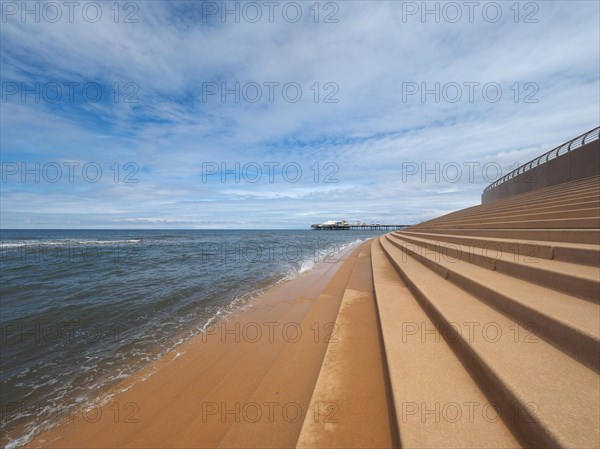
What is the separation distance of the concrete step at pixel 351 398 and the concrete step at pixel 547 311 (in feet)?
4.42

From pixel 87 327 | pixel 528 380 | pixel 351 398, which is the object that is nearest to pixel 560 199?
pixel 528 380

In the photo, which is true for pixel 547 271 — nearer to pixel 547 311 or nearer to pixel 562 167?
pixel 547 311

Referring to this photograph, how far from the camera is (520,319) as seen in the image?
2281mm

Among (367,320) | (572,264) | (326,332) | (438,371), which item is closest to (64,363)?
(326,332)

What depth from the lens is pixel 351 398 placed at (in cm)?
213

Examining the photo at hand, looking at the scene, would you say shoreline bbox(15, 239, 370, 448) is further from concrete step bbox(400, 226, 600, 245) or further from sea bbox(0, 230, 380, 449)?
concrete step bbox(400, 226, 600, 245)

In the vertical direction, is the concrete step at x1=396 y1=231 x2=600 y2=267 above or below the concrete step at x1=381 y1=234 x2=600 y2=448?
above

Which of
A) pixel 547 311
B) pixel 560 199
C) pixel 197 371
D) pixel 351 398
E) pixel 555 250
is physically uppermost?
pixel 560 199

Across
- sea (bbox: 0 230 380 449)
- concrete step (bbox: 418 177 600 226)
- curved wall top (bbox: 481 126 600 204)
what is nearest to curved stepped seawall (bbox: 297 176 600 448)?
concrete step (bbox: 418 177 600 226)

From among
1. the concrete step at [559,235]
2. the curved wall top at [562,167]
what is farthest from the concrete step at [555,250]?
the curved wall top at [562,167]

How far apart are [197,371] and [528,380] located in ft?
11.5

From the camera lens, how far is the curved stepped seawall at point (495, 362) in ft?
4.55

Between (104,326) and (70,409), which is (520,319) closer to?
(70,409)

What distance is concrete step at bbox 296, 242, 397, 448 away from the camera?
1.73m
